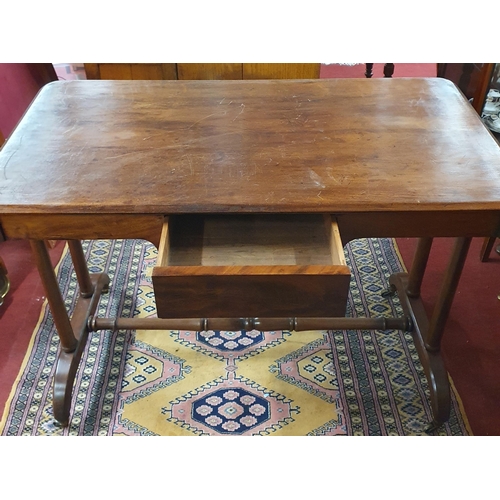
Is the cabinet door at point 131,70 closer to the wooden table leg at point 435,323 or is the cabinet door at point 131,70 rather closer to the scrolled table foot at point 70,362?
the scrolled table foot at point 70,362

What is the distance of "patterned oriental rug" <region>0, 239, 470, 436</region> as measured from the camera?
149 cm

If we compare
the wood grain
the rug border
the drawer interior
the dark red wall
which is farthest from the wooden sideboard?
the wood grain

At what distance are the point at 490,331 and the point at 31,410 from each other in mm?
1477

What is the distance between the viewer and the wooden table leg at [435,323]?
4.52 feet

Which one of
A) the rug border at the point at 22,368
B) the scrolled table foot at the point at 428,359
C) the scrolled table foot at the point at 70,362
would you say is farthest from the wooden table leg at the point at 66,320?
the scrolled table foot at the point at 428,359

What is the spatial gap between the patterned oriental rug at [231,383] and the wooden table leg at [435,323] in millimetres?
77

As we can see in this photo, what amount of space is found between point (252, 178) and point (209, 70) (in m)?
1.22

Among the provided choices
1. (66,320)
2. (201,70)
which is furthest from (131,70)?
(66,320)

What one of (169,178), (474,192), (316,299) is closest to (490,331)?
(474,192)

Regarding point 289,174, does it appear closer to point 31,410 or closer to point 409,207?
point 409,207

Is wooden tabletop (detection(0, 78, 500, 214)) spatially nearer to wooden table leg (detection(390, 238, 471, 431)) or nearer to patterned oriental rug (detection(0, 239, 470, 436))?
wooden table leg (detection(390, 238, 471, 431))

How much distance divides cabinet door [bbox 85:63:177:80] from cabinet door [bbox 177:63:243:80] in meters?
0.04

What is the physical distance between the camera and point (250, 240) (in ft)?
3.97

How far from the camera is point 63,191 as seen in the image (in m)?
1.06
